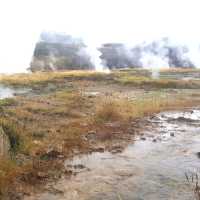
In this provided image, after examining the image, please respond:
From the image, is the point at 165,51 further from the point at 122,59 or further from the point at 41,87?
the point at 41,87

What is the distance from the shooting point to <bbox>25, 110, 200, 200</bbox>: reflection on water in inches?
459

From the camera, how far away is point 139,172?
13.6 meters

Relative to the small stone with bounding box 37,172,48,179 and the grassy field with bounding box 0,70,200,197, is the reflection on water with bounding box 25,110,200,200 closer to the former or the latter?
the small stone with bounding box 37,172,48,179

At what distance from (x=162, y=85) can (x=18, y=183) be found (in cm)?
3227

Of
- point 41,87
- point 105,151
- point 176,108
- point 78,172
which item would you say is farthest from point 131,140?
point 41,87

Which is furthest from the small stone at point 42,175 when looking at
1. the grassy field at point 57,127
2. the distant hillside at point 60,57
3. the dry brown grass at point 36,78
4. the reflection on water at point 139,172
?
the distant hillside at point 60,57

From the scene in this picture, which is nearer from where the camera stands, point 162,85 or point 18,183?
point 18,183

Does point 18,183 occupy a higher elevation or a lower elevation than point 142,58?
lower

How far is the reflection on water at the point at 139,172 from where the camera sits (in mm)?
11656

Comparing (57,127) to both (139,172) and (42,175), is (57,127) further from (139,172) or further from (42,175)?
(139,172)

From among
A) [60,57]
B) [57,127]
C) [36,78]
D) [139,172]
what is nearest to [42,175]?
[139,172]

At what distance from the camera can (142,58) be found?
3004 inches

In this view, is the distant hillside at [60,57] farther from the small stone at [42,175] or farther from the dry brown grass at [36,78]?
the small stone at [42,175]

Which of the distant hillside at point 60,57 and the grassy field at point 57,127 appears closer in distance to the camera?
the grassy field at point 57,127
